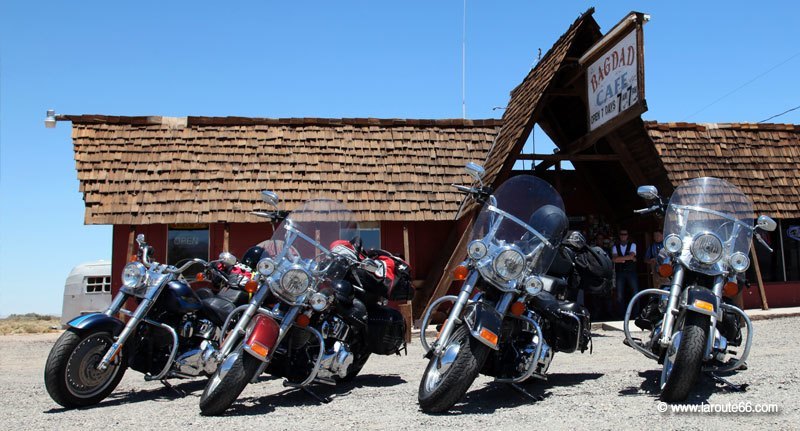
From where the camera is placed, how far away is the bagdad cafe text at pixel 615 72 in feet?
32.6

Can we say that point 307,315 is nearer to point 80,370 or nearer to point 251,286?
point 251,286

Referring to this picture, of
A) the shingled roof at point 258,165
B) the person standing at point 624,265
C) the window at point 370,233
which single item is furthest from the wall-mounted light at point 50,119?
the person standing at point 624,265

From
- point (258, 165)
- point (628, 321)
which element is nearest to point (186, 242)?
point (258, 165)

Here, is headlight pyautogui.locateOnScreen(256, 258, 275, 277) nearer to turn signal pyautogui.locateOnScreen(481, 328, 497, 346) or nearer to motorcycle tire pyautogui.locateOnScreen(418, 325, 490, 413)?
motorcycle tire pyautogui.locateOnScreen(418, 325, 490, 413)

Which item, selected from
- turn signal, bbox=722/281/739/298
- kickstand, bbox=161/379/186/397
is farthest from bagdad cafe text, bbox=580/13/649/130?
kickstand, bbox=161/379/186/397

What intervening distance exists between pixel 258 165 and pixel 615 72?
20.7 ft

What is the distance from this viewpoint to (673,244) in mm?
5375

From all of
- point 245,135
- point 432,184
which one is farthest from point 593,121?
point 245,135

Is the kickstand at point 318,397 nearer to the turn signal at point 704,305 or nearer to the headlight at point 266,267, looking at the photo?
the headlight at point 266,267

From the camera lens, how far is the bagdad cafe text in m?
9.95

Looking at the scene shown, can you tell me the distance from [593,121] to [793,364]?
5.75 m

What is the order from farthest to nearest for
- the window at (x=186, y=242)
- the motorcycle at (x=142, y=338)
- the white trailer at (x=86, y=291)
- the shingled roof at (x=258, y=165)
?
the white trailer at (x=86, y=291) → the window at (x=186, y=242) → the shingled roof at (x=258, y=165) → the motorcycle at (x=142, y=338)

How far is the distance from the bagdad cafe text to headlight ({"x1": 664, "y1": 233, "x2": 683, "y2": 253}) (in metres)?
4.95

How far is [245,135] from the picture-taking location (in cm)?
1341
